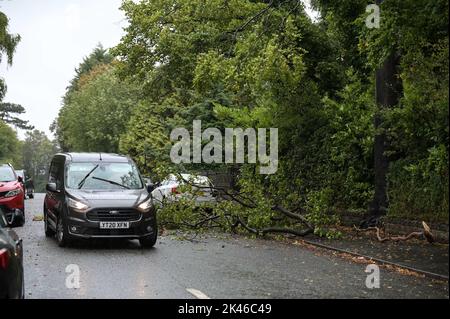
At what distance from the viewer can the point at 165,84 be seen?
29156 mm

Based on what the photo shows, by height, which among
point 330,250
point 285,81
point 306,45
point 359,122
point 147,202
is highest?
point 306,45

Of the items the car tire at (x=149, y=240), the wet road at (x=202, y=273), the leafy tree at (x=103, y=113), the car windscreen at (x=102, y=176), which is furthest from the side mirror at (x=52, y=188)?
the leafy tree at (x=103, y=113)

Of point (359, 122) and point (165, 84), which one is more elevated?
point (165, 84)

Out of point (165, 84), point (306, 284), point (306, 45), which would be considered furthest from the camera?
point (165, 84)

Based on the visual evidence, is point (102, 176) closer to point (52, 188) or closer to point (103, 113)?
point (52, 188)

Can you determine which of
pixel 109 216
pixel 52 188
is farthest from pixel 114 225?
pixel 52 188

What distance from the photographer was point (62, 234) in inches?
539

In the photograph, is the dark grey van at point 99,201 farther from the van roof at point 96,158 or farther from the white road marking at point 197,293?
the white road marking at point 197,293

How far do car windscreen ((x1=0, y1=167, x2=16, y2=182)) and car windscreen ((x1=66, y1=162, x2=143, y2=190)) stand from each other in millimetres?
6263

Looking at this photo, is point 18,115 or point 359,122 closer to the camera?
point 359,122

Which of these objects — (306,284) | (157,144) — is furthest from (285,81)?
(157,144)

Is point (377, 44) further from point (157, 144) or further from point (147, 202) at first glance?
point (157, 144)

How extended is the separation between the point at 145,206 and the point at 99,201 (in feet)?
3.25

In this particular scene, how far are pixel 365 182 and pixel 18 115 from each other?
131 metres
